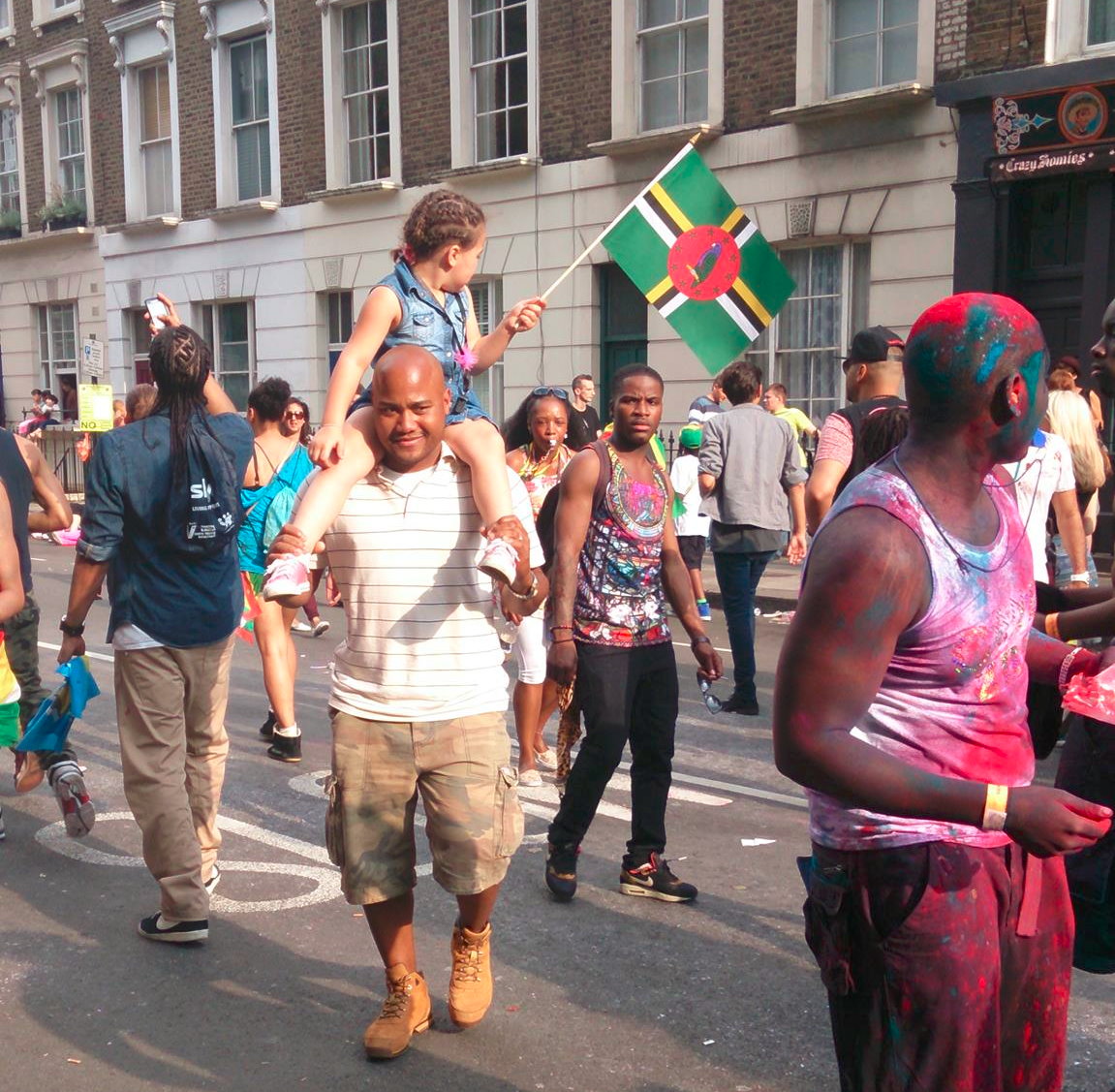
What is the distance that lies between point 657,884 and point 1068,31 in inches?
435

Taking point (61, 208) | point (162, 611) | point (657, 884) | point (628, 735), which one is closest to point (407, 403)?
point (162, 611)

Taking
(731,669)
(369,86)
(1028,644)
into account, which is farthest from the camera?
(369,86)

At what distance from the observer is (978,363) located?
7.22 feet

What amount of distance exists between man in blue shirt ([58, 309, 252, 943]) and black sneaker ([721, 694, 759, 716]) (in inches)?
156

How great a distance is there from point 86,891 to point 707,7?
13758mm

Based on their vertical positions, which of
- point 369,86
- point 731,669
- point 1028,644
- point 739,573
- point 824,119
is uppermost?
point 369,86

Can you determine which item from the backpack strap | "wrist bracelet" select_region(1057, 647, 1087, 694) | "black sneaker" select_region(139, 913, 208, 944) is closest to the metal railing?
"black sneaker" select_region(139, 913, 208, 944)

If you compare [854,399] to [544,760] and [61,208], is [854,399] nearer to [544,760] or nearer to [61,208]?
[544,760]

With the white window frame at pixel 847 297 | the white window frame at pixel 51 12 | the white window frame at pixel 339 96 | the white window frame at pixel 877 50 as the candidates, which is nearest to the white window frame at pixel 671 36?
the white window frame at pixel 877 50

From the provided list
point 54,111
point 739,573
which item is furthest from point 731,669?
point 54,111

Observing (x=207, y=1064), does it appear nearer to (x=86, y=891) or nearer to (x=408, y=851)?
(x=408, y=851)

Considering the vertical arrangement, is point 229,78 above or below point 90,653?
above

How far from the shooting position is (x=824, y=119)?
14844 millimetres

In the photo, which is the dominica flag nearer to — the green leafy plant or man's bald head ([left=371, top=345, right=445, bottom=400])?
man's bald head ([left=371, top=345, right=445, bottom=400])
